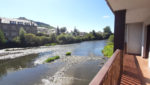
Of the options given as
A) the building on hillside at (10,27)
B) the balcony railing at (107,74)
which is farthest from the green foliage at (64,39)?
the balcony railing at (107,74)

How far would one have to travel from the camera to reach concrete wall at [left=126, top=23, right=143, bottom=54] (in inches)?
210

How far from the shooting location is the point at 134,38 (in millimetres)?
5422

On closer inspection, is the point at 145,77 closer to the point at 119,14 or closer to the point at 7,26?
the point at 119,14

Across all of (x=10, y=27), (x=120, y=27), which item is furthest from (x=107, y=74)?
(x=10, y=27)

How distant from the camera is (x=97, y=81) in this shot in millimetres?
713

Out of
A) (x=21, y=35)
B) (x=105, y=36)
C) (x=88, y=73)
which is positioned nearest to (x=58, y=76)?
(x=88, y=73)

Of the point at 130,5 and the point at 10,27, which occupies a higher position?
the point at 10,27

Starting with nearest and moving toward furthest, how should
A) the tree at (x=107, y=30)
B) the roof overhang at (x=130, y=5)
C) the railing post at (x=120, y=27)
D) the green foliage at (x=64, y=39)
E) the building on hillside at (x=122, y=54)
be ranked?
the building on hillside at (x=122, y=54) < the roof overhang at (x=130, y=5) < the railing post at (x=120, y=27) < the green foliage at (x=64, y=39) < the tree at (x=107, y=30)

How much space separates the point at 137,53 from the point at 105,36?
124 feet

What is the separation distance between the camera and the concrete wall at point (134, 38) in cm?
532

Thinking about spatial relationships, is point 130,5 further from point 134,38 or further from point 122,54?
point 134,38

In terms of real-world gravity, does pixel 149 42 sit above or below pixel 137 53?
above

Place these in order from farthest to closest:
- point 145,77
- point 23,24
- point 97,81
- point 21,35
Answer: point 23,24 → point 21,35 → point 145,77 → point 97,81

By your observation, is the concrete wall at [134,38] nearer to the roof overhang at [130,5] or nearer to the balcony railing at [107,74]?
the roof overhang at [130,5]
